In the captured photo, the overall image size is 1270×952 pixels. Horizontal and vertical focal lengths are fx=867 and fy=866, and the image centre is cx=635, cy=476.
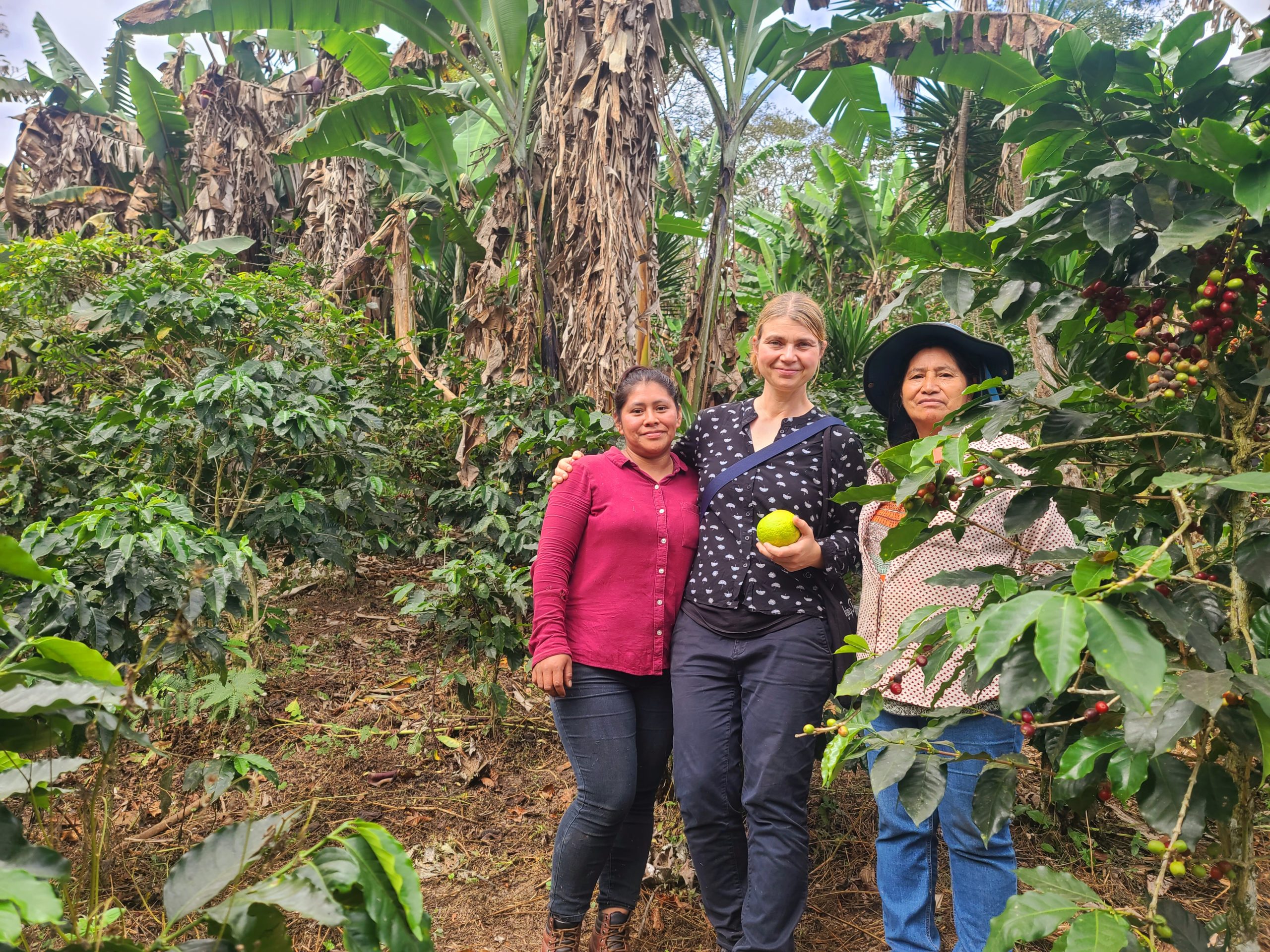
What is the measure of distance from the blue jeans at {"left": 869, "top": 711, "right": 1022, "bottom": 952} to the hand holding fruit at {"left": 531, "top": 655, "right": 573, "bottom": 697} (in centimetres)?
80

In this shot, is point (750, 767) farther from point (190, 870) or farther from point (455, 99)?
point (455, 99)

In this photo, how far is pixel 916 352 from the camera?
2.34 metres

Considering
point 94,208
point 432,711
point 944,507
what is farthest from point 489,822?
point 94,208

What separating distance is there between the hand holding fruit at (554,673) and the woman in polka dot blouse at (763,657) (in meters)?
0.29

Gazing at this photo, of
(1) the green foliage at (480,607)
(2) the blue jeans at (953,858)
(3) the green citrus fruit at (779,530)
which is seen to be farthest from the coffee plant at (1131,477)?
(1) the green foliage at (480,607)

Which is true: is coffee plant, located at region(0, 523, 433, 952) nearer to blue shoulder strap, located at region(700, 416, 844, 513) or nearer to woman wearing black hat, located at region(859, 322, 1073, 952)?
woman wearing black hat, located at region(859, 322, 1073, 952)

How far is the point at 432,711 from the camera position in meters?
4.28

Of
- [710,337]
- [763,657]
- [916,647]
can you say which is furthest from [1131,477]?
[710,337]

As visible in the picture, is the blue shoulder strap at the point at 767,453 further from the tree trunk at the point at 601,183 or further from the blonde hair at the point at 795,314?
the tree trunk at the point at 601,183

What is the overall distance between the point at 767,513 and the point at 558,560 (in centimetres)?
59

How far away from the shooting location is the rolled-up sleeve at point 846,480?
2.35 metres

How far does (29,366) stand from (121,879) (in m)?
3.00

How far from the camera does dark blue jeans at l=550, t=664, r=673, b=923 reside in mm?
2305

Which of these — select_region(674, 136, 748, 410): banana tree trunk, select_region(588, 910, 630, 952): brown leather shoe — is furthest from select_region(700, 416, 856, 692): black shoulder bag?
select_region(674, 136, 748, 410): banana tree trunk
